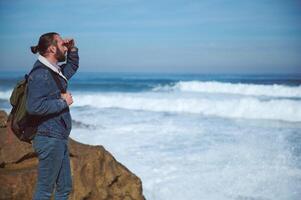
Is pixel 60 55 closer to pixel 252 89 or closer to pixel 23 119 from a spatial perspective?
pixel 23 119

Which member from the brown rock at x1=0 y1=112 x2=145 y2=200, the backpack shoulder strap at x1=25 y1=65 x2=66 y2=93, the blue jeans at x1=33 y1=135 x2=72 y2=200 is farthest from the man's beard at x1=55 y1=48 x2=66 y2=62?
the brown rock at x1=0 y1=112 x2=145 y2=200

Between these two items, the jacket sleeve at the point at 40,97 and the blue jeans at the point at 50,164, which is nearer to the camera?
the jacket sleeve at the point at 40,97

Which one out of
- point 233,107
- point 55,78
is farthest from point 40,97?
point 233,107

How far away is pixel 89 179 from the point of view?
13.5 ft

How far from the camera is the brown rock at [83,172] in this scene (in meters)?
3.80

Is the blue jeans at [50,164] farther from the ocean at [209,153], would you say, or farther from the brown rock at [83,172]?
the ocean at [209,153]

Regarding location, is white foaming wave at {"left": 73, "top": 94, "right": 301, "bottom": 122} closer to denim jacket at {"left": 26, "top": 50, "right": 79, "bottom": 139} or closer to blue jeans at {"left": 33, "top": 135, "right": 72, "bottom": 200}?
blue jeans at {"left": 33, "top": 135, "right": 72, "bottom": 200}

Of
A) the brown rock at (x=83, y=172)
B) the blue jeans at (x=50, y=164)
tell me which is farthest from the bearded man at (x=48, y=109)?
the brown rock at (x=83, y=172)

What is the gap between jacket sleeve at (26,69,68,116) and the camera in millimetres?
2432

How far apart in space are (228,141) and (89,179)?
17.9ft

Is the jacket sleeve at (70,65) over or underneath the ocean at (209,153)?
over

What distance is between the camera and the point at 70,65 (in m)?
2.98

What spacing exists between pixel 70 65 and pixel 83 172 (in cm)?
161

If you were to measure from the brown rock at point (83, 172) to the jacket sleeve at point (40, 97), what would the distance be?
5.33 feet
